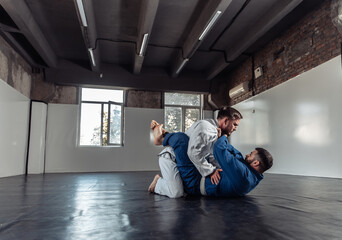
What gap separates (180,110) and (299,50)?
4.83 meters

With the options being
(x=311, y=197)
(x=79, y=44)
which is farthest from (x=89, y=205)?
(x=79, y=44)

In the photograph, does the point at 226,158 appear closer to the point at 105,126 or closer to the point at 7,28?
the point at 7,28

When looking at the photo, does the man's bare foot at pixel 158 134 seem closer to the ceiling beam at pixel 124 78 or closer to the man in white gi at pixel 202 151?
the man in white gi at pixel 202 151

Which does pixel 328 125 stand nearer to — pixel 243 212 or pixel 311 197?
pixel 311 197

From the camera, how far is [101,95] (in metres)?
9.22

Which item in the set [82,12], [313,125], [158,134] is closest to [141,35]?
[82,12]

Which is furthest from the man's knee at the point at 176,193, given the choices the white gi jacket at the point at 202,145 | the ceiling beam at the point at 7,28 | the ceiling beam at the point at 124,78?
the ceiling beam at the point at 124,78

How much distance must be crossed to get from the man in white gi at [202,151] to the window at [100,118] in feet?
21.6

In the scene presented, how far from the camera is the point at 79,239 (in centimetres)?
139

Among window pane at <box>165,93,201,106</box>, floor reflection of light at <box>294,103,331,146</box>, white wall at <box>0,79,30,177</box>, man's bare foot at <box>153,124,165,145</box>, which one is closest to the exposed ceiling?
window pane at <box>165,93,201,106</box>

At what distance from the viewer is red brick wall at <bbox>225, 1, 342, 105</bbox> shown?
5.18 meters

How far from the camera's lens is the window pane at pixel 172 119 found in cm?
971

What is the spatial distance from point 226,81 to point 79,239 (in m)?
8.85

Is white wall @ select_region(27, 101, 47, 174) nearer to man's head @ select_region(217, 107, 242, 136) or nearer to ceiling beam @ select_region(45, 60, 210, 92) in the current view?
ceiling beam @ select_region(45, 60, 210, 92)
